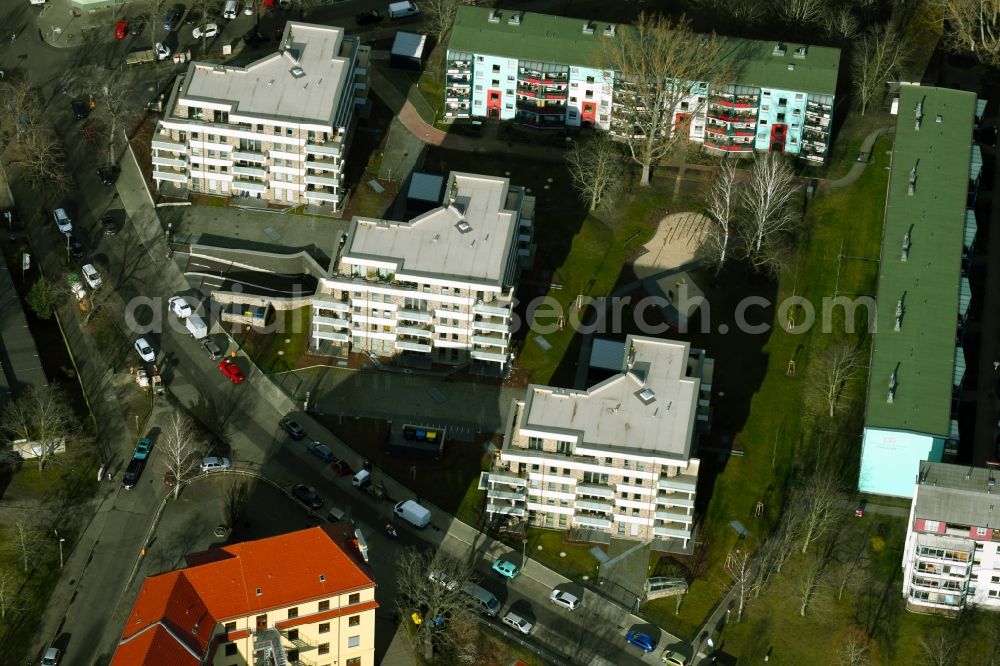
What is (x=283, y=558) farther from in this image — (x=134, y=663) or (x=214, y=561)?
(x=134, y=663)

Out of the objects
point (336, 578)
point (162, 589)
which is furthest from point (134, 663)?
point (336, 578)

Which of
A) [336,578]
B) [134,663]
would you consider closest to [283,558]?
[336,578]

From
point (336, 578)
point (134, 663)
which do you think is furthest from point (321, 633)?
point (134, 663)

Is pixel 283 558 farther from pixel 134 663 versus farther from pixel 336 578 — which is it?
pixel 134 663
